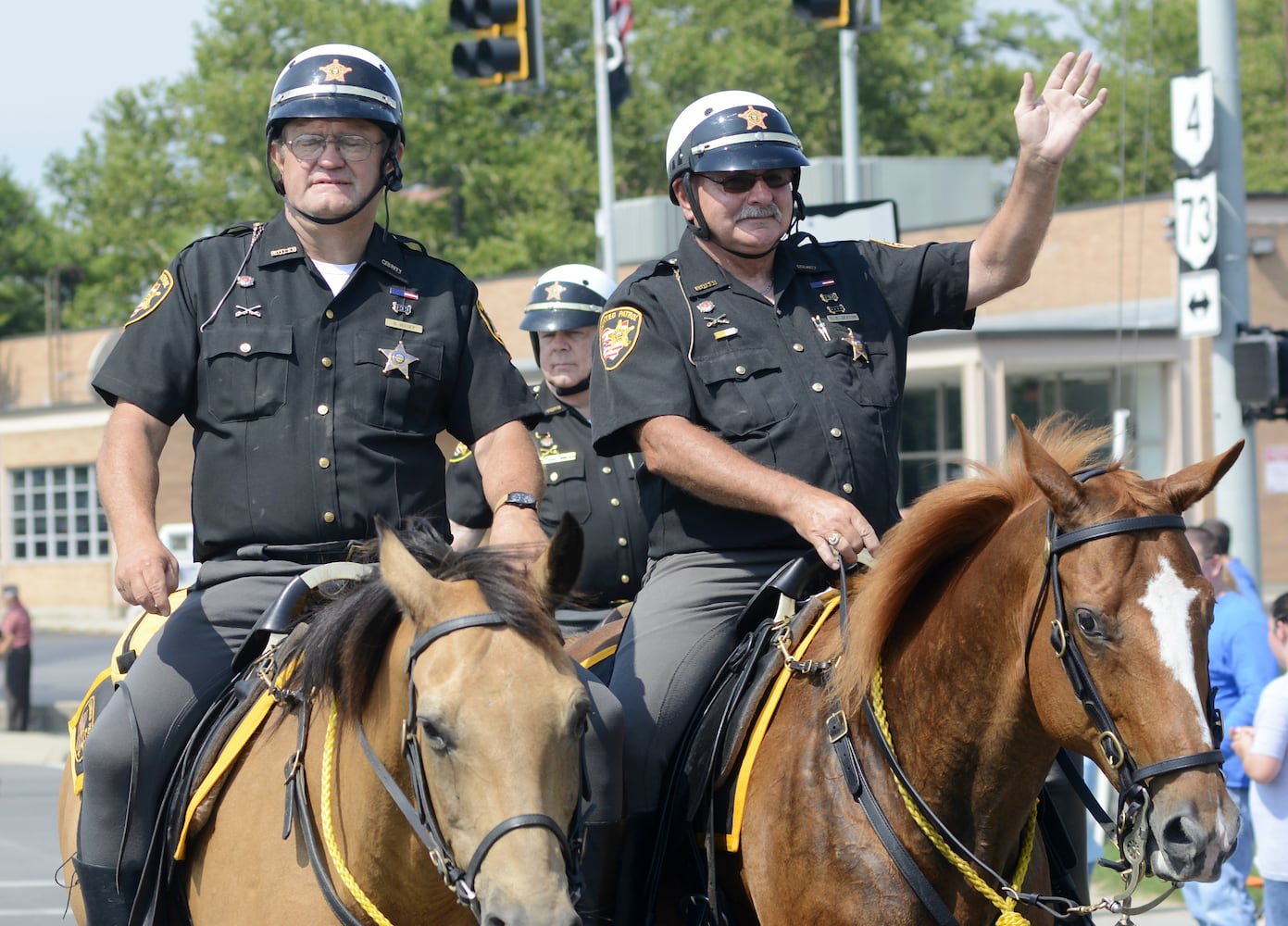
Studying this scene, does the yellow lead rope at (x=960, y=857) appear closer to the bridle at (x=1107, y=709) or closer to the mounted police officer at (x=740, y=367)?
the bridle at (x=1107, y=709)

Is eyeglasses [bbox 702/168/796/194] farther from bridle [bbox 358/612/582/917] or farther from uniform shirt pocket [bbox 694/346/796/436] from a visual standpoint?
bridle [bbox 358/612/582/917]

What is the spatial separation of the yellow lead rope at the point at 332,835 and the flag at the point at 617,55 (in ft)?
53.2

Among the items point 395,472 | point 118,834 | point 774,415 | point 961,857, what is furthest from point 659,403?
point 118,834

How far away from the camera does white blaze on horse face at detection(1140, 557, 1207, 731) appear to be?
364 cm

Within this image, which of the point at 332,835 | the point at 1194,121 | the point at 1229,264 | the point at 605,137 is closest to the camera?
the point at 332,835

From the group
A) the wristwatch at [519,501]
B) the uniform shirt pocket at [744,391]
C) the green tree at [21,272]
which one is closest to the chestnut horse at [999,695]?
the uniform shirt pocket at [744,391]

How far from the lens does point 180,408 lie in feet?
16.2

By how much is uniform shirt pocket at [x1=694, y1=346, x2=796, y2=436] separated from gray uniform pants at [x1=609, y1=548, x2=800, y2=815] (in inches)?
16.6

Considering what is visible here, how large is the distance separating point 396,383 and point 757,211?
1235 mm

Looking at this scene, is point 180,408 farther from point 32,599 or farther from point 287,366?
point 32,599

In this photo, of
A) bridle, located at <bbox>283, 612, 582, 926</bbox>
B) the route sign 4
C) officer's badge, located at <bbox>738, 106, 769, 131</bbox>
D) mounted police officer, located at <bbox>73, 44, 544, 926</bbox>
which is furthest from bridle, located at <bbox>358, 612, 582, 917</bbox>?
the route sign 4

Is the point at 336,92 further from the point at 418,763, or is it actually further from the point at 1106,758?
the point at 1106,758

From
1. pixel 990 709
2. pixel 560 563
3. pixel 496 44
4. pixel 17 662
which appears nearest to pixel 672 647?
pixel 990 709

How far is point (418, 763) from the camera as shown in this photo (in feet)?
11.9
